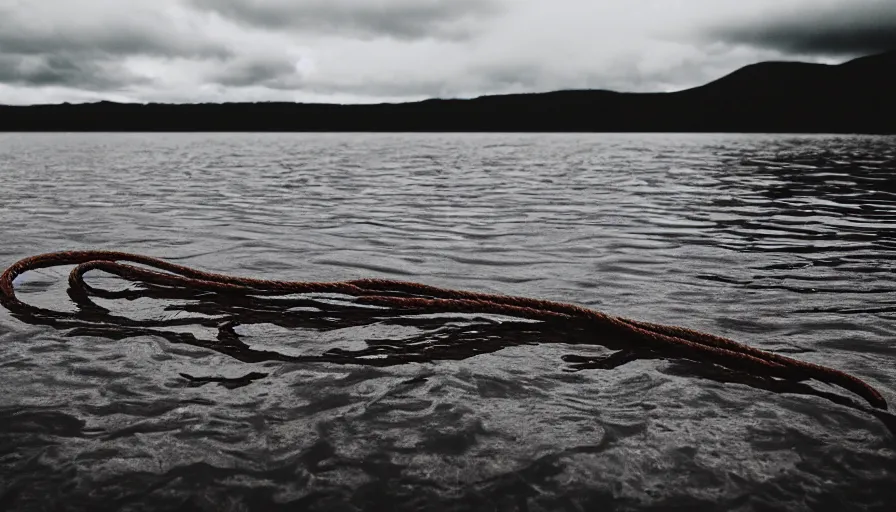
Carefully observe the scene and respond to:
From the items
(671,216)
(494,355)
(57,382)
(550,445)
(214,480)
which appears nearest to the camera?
(214,480)

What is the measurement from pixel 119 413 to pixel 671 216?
11.2 metres

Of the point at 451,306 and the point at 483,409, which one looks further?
the point at 451,306

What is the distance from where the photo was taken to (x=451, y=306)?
203 inches

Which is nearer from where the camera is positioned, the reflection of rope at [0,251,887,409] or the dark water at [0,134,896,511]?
the dark water at [0,134,896,511]

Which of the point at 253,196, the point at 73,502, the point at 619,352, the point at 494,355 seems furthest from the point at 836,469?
the point at 253,196

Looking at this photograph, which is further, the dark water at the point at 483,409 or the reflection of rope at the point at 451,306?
the reflection of rope at the point at 451,306

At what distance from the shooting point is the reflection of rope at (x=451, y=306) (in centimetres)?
418

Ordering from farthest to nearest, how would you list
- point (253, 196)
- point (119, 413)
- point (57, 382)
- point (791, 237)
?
point (253, 196), point (791, 237), point (57, 382), point (119, 413)

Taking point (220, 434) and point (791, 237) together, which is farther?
point (791, 237)

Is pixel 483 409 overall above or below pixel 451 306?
below

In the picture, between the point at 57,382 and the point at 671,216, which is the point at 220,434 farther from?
the point at 671,216

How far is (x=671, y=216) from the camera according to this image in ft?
40.7

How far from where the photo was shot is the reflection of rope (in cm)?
418

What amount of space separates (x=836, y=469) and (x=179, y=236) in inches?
380
